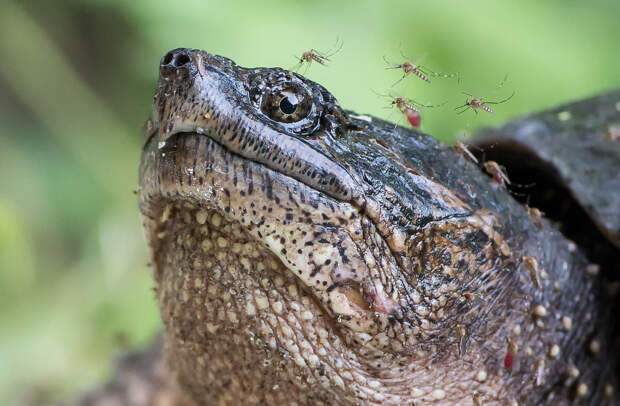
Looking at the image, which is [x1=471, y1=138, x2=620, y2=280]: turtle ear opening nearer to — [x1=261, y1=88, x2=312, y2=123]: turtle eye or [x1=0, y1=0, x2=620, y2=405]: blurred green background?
[x1=0, y1=0, x2=620, y2=405]: blurred green background

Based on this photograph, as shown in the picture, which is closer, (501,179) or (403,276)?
(403,276)

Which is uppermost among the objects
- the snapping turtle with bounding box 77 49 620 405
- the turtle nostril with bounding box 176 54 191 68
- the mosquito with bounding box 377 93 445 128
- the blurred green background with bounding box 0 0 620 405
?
the blurred green background with bounding box 0 0 620 405

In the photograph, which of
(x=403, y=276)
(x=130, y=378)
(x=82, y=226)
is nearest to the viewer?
(x=403, y=276)

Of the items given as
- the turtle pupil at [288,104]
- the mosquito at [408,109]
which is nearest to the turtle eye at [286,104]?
the turtle pupil at [288,104]

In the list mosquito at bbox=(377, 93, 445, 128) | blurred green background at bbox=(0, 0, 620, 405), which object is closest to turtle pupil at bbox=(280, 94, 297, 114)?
mosquito at bbox=(377, 93, 445, 128)

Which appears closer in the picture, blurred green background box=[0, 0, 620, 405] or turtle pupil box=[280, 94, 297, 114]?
turtle pupil box=[280, 94, 297, 114]

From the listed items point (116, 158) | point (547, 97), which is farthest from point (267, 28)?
point (547, 97)

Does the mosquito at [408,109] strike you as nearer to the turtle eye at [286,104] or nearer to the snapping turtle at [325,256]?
the snapping turtle at [325,256]

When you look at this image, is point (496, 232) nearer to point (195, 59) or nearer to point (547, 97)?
point (195, 59)
